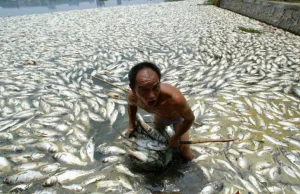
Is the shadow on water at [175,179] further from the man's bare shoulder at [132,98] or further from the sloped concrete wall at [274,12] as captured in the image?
the sloped concrete wall at [274,12]

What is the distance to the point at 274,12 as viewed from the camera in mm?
9117

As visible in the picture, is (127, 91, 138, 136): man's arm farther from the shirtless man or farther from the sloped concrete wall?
the sloped concrete wall

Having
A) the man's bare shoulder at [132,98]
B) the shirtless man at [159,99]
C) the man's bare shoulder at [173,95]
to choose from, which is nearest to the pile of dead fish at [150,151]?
the shirtless man at [159,99]

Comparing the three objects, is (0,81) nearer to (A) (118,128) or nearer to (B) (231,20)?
(A) (118,128)

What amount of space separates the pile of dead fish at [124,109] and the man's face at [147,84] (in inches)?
31.5

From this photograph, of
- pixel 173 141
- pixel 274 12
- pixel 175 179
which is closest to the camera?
pixel 173 141

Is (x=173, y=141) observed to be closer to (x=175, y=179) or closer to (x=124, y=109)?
(x=175, y=179)

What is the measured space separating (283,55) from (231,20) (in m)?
5.81

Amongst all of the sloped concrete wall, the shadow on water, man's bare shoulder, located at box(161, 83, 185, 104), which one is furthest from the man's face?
the sloped concrete wall

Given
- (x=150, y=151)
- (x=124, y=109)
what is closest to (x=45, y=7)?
(x=124, y=109)

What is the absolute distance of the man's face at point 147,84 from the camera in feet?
5.71

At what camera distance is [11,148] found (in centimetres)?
279

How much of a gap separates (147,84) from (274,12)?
968cm

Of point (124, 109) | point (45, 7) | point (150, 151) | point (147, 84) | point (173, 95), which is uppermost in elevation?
point (45, 7)
